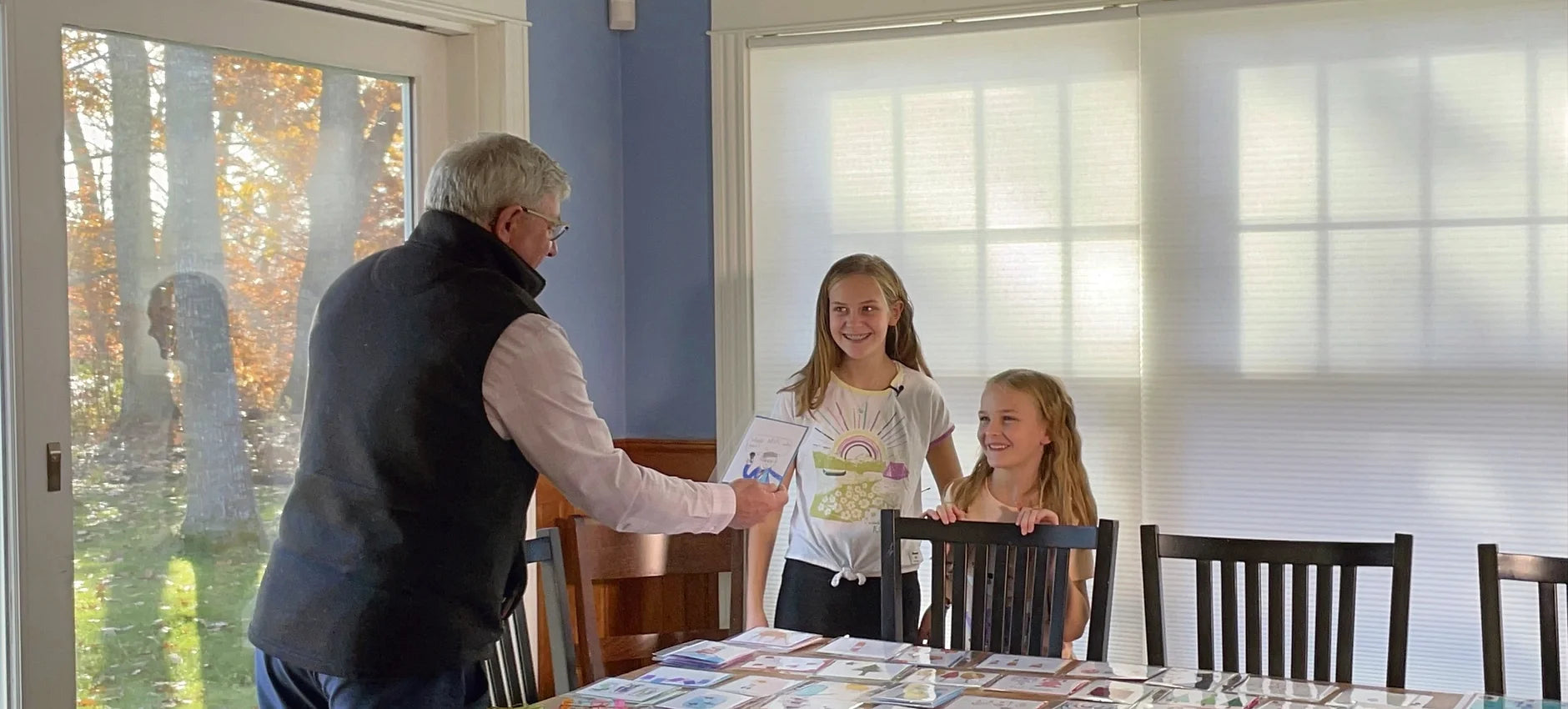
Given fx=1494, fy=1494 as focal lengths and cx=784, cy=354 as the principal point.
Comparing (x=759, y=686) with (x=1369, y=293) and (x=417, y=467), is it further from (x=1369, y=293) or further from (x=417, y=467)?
(x=1369, y=293)

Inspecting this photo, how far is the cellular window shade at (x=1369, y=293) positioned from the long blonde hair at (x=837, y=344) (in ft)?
2.13

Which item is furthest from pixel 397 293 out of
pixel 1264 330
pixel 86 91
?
pixel 1264 330

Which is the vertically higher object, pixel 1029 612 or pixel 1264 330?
pixel 1264 330

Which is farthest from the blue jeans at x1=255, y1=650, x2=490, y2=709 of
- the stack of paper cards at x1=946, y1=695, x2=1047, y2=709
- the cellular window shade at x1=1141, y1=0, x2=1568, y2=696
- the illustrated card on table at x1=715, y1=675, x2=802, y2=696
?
the cellular window shade at x1=1141, y1=0, x2=1568, y2=696

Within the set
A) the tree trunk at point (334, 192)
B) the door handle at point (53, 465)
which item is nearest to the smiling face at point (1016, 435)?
the tree trunk at point (334, 192)

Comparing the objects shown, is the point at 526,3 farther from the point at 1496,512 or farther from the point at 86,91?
the point at 1496,512

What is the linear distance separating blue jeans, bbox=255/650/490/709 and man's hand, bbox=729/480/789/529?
1.73ft

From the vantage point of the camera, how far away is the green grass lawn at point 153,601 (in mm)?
2801

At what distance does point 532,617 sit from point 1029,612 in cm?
168

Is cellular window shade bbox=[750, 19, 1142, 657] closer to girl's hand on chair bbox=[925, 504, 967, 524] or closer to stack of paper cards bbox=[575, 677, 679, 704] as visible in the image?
girl's hand on chair bbox=[925, 504, 967, 524]

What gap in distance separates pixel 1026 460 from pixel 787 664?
931 millimetres

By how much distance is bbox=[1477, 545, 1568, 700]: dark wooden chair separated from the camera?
2.19m

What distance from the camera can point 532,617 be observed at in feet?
12.5

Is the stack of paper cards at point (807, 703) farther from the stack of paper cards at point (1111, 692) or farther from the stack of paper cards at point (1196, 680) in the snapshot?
the stack of paper cards at point (1196, 680)
